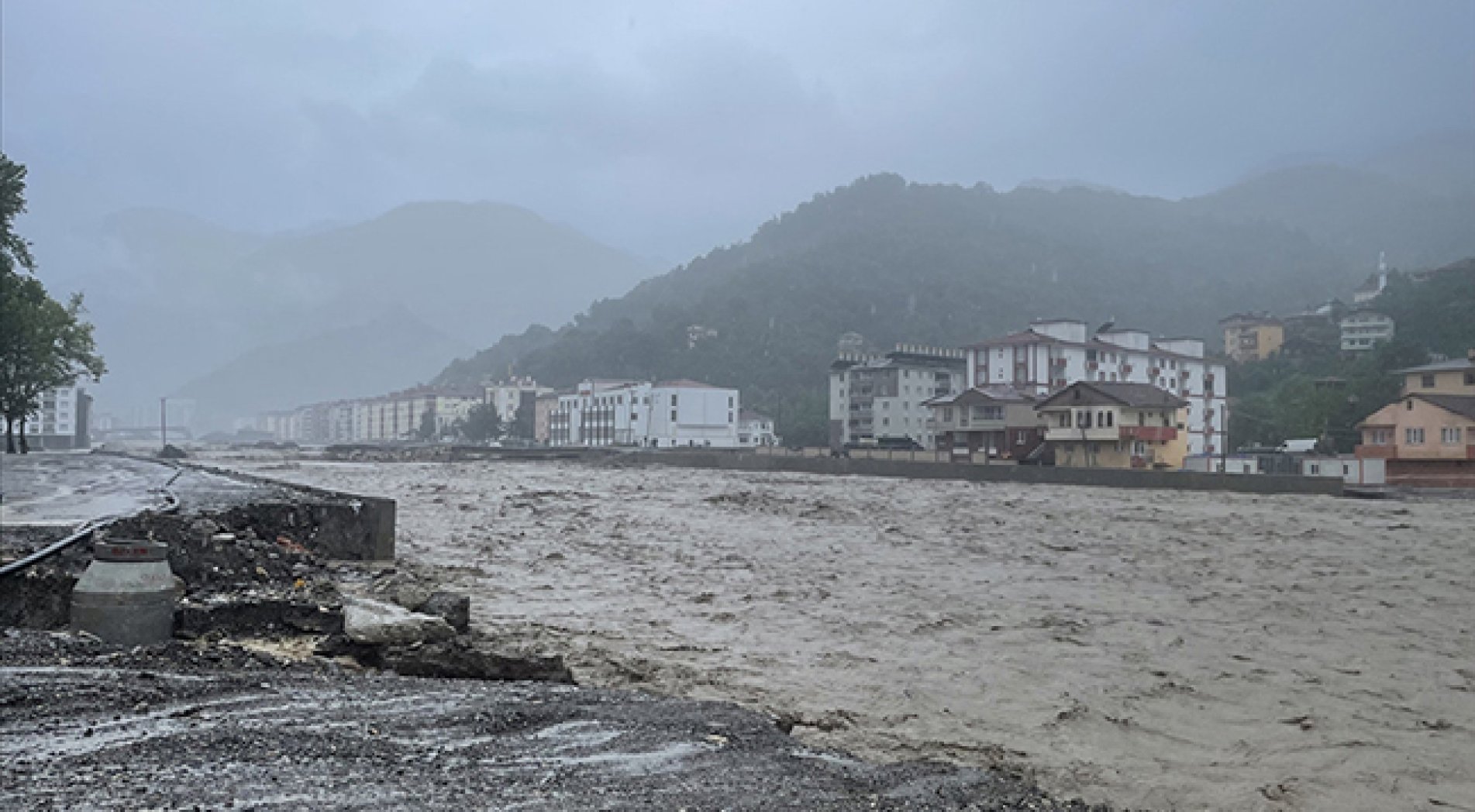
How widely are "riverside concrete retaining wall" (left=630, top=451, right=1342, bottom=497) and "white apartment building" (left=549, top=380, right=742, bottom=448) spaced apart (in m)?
35.9

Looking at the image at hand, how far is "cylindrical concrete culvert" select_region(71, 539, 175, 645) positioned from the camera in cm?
592

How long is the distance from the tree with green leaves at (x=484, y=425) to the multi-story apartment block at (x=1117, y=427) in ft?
307

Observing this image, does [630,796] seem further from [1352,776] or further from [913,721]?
[1352,776]

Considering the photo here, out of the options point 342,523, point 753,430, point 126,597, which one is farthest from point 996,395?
point 126,597

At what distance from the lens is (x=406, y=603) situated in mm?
8242

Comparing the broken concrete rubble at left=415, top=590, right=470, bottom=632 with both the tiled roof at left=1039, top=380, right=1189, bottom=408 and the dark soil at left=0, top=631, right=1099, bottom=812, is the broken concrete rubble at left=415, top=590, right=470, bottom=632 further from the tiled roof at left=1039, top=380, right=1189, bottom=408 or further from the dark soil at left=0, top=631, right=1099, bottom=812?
the tiled roof at left=1039, top=380, right=1189, bottom=408

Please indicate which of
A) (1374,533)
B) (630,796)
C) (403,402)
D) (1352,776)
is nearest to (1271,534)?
(1374,533)

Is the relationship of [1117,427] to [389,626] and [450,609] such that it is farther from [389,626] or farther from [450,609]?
[389,626]

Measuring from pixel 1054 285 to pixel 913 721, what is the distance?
460 feet

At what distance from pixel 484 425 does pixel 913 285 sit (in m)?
66.9

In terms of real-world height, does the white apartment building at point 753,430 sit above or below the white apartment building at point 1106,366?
below

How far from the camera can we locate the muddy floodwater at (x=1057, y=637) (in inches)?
237

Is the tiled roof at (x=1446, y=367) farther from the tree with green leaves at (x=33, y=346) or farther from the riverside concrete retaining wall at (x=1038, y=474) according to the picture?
the tree with green leaves at (x=33, y=346)

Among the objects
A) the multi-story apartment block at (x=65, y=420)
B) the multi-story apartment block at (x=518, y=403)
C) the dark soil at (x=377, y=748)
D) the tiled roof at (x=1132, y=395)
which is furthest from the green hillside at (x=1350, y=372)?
the multi-story apartment block at (x=65, y=420)
